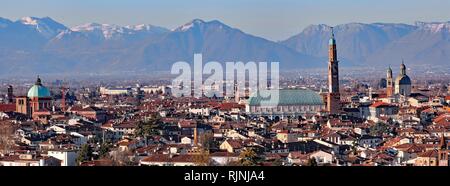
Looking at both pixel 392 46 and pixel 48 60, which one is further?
pixel 392 46

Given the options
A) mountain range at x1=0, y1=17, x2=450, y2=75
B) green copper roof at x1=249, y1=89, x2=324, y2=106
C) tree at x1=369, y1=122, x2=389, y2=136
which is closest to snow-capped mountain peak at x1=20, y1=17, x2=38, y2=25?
mountain range at x1=0, y1=17, x2=450, y2=75

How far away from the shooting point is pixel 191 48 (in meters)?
179

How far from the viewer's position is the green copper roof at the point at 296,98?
48656 mm

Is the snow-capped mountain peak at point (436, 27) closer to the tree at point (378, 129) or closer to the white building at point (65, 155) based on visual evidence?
the tree at point (378, 129)

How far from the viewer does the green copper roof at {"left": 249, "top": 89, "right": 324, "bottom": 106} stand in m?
48.7

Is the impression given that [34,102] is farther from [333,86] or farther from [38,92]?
[333,86]

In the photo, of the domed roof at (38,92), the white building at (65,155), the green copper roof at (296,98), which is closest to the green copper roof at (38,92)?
the domed roof at (38,92)

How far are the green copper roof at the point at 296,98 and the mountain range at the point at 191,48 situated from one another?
99.9 meters

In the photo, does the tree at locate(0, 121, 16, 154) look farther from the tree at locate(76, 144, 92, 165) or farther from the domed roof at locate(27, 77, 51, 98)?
the domed roof at locate(27, 77, 51, 98)

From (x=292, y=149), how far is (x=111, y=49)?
157 meters

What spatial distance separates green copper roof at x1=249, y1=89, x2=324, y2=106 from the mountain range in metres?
99.9

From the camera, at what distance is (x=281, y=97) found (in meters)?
49.1
